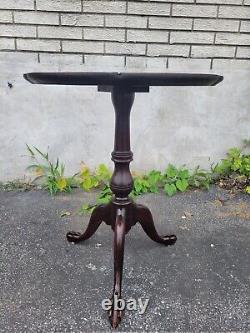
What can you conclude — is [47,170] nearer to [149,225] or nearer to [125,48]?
[125,48]

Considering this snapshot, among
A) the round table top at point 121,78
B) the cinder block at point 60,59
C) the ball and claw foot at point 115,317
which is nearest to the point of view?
the round table top at point 121,78

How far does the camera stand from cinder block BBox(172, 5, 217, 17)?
2.69 m

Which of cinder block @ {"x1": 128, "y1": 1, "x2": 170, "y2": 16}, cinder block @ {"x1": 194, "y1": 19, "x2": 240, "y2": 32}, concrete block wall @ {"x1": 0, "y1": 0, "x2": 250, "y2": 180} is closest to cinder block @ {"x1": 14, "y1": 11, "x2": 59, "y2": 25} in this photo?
concrete block wall @ {"x1": 0, "y1": 0, "x2": 250, "y2": 180}

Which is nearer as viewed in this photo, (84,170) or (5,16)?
(5,16)

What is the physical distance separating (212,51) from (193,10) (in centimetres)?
33

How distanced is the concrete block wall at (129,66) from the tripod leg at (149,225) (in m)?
1.02

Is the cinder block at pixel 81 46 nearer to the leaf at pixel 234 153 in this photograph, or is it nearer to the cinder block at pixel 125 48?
the cinder block at pixel 125 48

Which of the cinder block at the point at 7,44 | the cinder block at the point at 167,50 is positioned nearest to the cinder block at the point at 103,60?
the cinder block at the point at 167,50

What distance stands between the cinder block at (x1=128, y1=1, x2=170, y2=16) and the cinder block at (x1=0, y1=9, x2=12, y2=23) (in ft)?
2.87

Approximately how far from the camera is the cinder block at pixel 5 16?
2638mm

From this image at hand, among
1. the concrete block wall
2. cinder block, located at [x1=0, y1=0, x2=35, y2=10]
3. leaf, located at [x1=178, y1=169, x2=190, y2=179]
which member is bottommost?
leaf, located at [x1=178, y1=169, x2=190, y2=179]

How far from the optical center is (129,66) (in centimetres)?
277

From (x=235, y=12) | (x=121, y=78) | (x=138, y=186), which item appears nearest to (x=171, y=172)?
(x=138, y=186)

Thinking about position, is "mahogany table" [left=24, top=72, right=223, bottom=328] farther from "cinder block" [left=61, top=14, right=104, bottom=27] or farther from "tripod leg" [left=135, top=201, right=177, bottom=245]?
"cinder block" [left=61, top=14, right=104, bottom=27]
